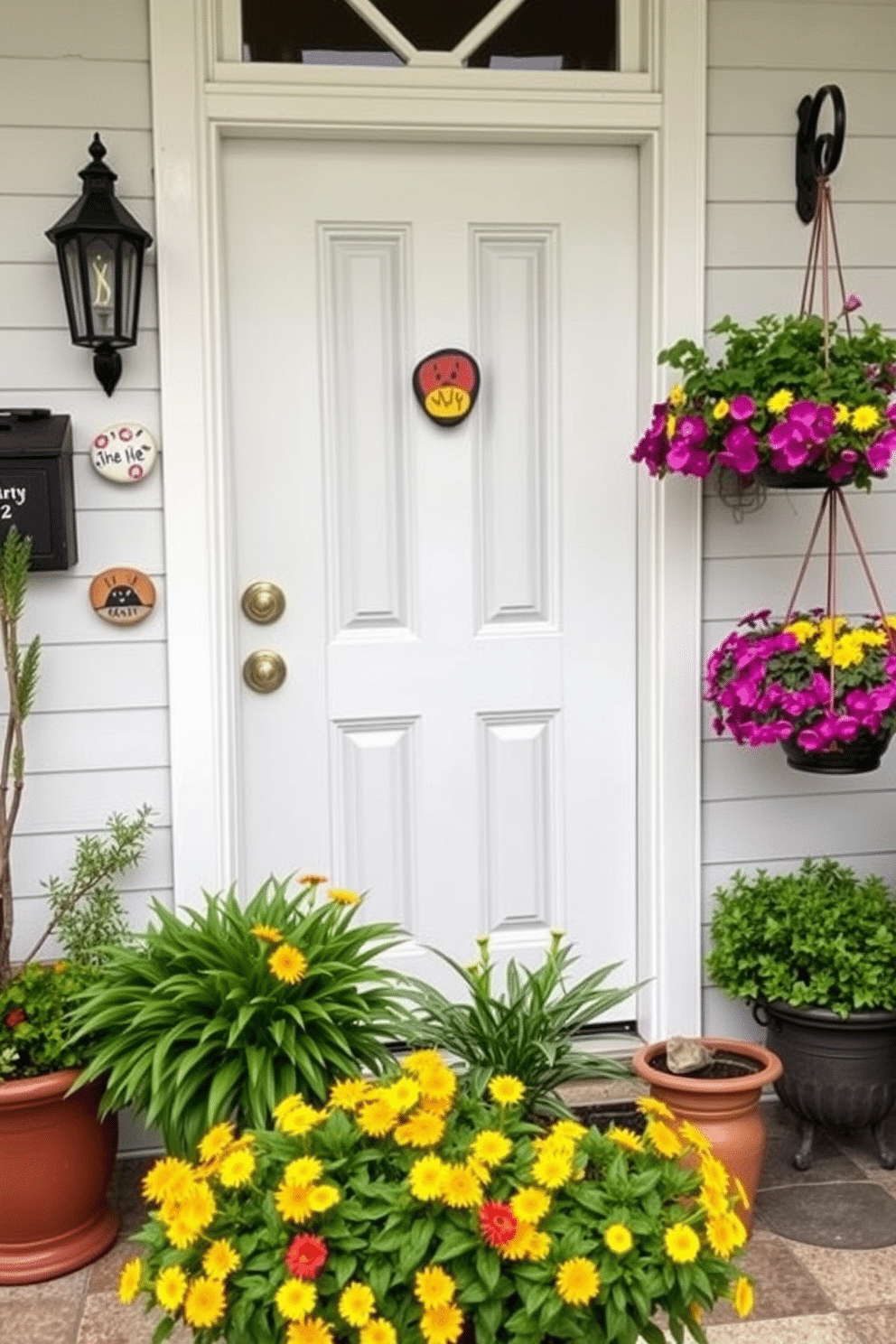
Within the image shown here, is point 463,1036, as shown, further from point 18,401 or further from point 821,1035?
point 18,401

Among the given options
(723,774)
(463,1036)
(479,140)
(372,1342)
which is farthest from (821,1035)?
(479,140)

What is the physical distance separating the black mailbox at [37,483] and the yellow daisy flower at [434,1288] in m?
1.63

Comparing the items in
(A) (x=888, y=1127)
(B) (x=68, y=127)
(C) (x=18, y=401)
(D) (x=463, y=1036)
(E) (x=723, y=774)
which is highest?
(B) (x=68, y=127)

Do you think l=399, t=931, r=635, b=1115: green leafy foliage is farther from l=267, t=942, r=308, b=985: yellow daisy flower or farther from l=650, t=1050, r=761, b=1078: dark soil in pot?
l=650, t=1050, r=761, b=1078: dark soil in pot

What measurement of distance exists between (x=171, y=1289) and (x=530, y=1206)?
1.36 ft

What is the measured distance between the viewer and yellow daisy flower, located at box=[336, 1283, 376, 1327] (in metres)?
1.55

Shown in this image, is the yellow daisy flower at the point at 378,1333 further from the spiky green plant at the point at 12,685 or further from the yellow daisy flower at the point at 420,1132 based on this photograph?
the spiky green plant at the point at 12,685

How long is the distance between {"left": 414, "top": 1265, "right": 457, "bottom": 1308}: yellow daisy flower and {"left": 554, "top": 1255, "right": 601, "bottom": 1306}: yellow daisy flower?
122 mm

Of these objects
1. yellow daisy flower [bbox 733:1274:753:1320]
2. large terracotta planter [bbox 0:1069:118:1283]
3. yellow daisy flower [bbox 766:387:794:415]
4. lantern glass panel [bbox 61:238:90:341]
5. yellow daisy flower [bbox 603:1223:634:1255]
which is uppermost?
lantern glass panel [bbox 61:238:90:341]

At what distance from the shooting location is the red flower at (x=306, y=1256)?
1590 mm

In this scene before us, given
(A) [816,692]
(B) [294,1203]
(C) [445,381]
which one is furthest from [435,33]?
(B) [294,1203]

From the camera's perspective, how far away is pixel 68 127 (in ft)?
9.04

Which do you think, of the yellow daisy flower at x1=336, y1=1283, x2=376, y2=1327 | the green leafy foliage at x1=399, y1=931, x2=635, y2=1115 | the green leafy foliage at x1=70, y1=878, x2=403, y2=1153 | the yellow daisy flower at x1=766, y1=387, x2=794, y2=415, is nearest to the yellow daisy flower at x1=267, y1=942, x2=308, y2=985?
the green leafy foliage at x1=70, y1=878, x2=403, y2=1153

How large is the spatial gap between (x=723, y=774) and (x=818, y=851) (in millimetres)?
291
